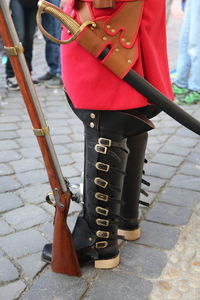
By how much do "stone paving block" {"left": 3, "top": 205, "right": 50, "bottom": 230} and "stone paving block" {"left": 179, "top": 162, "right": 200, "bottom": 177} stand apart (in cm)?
114

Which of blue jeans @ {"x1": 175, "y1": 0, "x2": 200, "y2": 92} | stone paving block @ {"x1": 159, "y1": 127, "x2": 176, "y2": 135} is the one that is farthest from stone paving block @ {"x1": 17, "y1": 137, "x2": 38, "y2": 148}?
blue jeans @ {"x1": 175, "y1": 0, "x2": 200, "y2": 92}

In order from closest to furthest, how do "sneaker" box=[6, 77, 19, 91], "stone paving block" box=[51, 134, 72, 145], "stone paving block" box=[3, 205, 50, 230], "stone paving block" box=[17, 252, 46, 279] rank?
1. "stone paving block" box=[17, 252, 46, 279]
2. "stone paving block" box=[3, 205, 50, 230]
3. "stone paving block" box=[51, 134, 72, 145]
4. "sneaker" box=[6, 77, 19, 91]

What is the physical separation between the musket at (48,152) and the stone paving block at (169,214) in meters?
0.72

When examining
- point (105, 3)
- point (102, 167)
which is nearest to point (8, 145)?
point (102, 167)

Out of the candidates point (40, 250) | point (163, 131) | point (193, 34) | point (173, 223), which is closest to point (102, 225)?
point (40, 250)

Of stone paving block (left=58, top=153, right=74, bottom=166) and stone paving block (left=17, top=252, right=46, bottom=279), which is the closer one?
stone paving block (left=17, top=252, right=46, bottom=279)

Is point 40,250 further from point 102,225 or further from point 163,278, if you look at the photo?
point 163,278

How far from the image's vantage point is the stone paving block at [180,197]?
9.15ft

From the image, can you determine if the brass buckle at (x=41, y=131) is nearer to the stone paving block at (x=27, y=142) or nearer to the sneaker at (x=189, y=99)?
the stone paving block at (x=27, y=142)

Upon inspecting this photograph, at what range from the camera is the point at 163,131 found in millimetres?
4129

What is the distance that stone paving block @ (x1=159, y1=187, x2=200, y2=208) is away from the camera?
2789 millimetres

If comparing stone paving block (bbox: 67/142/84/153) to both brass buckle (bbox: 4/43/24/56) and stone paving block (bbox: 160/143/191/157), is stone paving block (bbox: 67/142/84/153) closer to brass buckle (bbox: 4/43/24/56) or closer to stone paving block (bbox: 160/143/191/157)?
stone paving block (bbox: 160/143/191/157)

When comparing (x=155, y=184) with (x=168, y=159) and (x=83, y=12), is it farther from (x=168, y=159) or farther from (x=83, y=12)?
(x=83, y=12)

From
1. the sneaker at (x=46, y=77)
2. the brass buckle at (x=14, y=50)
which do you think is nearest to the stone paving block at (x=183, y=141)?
the brass buckle at (x=14, y=50)
